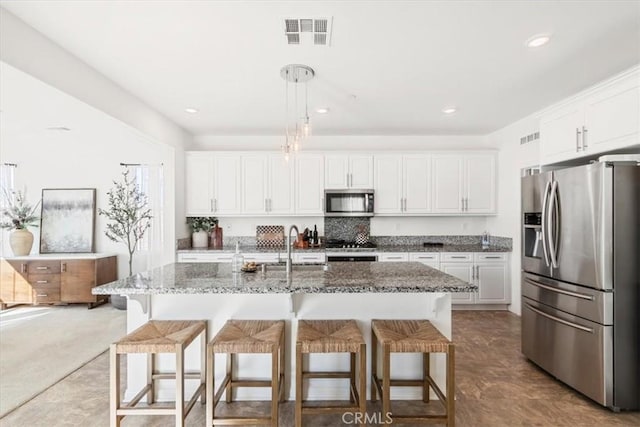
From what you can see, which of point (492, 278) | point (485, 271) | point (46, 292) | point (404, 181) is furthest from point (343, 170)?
point (46, 292)

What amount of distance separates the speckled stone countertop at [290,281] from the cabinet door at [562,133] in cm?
177

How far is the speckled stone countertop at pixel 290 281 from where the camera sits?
2084 mm

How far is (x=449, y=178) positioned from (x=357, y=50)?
9.98ft

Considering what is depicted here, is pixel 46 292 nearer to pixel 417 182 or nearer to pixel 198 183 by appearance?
pixel 198 183

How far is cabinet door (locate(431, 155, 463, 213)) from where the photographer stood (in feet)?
16.3

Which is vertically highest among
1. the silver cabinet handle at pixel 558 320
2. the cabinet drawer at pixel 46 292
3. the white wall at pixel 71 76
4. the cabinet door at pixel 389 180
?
the white wall at pixel 71 76

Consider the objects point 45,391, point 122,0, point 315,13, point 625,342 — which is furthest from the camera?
point 45,391

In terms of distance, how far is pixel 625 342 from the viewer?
7.72 feet

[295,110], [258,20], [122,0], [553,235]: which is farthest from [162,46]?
[553,235]

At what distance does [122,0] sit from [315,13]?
1.10 m

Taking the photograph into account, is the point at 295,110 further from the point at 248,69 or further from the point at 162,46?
the point at 162,46

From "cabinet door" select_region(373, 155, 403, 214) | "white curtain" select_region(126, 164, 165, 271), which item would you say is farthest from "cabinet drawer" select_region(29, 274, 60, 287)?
"cabinet door" select_region(373, 155, 403, 214)

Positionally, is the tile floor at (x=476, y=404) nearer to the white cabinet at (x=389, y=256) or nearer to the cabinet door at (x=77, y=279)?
the white cabinet at (x=389, y=256)

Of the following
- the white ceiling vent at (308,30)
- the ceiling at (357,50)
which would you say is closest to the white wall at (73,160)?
the ceiling at (357,50)
